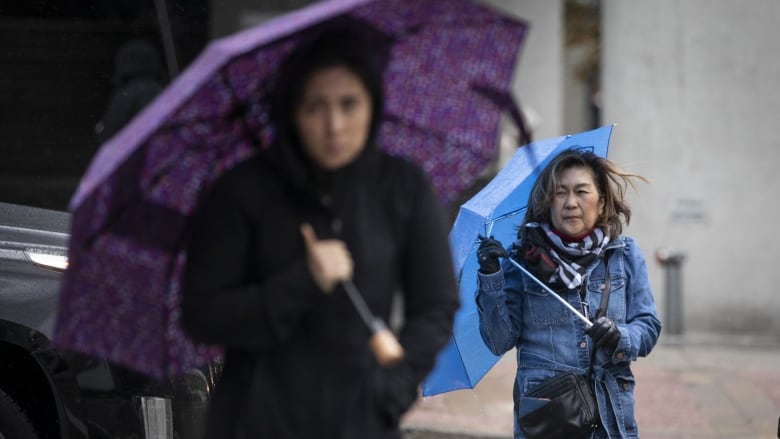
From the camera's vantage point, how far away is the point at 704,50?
1152 cm

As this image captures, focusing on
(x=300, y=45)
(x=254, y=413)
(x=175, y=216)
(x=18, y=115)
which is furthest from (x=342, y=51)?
(x=18, y=115)

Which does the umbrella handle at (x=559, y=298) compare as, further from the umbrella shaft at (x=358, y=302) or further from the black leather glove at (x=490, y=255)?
the umbrella shaft at (x=358, y=302)

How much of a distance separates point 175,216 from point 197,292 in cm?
24

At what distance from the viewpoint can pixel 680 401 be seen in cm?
886

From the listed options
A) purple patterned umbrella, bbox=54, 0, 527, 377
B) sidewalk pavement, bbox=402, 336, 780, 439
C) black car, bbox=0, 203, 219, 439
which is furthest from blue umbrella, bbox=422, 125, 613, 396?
sidewalk pavement, bbox=402, 336, 780, 439

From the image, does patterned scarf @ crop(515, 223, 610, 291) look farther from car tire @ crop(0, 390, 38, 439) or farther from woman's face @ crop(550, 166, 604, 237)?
car tire @ crop(0, 390, 38, 439)

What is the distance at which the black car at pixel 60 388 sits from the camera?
4.30 m

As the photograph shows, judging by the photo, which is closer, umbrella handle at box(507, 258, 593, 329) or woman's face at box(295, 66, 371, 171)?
woman's face at box(295, 66, 371, 171)

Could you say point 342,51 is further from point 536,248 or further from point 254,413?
point 536,248

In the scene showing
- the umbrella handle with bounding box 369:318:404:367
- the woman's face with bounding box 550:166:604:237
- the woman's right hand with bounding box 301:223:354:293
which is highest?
the woman's face with bounding box 550:166:604:237

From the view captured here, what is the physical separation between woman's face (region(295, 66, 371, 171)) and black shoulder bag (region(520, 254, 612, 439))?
167 cm

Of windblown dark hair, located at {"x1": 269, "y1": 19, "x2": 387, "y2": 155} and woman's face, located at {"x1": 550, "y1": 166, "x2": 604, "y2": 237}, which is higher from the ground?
windblown dark hair, located at {"x1": 269, "y1": 19, "x2": 387, "y2": 155}

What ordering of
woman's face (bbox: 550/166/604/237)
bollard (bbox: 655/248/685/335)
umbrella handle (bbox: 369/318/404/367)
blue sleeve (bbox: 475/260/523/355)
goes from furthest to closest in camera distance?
bollard (bbox: 655/248/685/335), woman's face (bbox: 550/166/604/237), blue sleeve (bbox: 475/260/523/355), umbrella handle (bbox: 369/318/404/367)

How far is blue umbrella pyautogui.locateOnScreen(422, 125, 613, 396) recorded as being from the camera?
4219 millimetres
